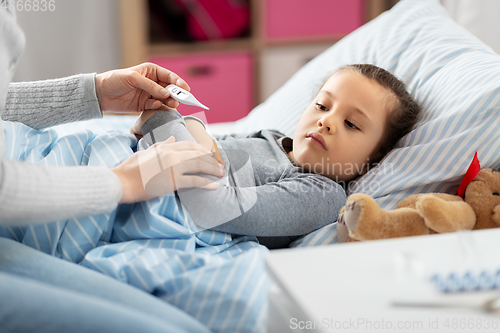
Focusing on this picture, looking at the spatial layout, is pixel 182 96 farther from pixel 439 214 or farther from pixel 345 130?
pixel 439 214

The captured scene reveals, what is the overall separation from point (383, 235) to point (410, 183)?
0.68 feet

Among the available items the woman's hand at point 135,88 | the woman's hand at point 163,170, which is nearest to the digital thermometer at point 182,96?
the woman's hand at point 135,88

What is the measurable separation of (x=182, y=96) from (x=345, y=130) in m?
0.36

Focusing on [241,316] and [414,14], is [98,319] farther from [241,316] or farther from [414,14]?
[414,14]

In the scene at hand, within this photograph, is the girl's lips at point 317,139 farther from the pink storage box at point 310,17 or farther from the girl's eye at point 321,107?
the pink storage box at point 310,17

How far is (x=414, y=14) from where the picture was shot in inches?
46.3

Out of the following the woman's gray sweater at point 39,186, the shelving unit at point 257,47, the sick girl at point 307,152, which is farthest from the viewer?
the shelving unit at point 257,47

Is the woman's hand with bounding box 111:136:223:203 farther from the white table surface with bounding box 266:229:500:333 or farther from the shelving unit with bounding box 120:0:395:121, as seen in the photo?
the shelving unit with bounding box 120:0:395:121

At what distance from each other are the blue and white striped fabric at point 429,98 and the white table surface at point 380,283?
27cm

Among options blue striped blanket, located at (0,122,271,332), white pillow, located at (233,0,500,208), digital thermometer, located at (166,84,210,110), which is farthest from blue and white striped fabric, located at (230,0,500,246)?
digital thermometer, located at (166,84,210,110)

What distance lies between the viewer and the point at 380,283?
0.44 metres

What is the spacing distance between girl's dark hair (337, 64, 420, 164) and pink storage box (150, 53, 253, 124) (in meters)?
1.28

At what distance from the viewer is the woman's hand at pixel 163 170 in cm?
63

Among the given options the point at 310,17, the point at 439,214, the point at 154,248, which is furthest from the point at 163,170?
the point at 310,17
